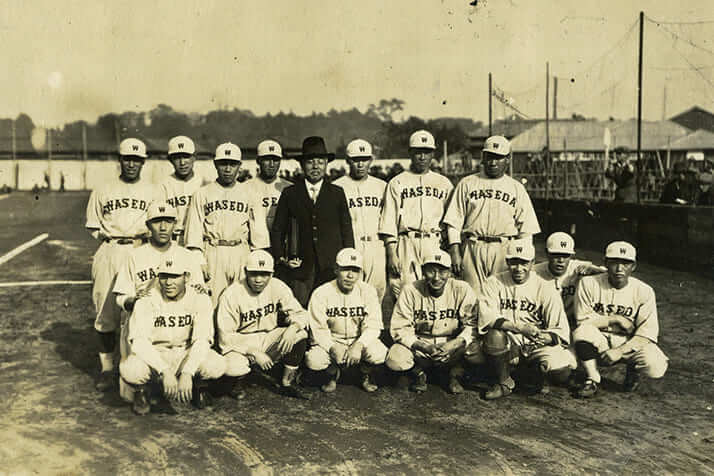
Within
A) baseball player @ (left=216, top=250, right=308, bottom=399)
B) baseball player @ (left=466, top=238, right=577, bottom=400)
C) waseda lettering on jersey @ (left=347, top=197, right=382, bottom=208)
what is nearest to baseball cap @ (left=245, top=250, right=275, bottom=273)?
baseball player @ (left=216, top=250, right=308, bottom=399)

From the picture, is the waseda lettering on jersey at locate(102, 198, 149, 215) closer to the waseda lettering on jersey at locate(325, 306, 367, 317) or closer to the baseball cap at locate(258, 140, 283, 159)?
the baseball cap at locate(258, 140, 283, 159)

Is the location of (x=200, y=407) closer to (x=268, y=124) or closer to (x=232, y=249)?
(x=232, y=249)

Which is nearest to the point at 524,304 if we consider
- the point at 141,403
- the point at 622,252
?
the point at 622,252

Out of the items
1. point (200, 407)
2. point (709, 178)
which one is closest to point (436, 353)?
point (200, 407)

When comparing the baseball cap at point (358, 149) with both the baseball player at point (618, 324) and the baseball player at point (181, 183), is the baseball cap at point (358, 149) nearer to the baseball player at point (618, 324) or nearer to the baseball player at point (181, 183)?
the baseball player at point (181, 183)

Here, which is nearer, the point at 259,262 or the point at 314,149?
the point at 259,262

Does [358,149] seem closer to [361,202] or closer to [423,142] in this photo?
[361,202]
